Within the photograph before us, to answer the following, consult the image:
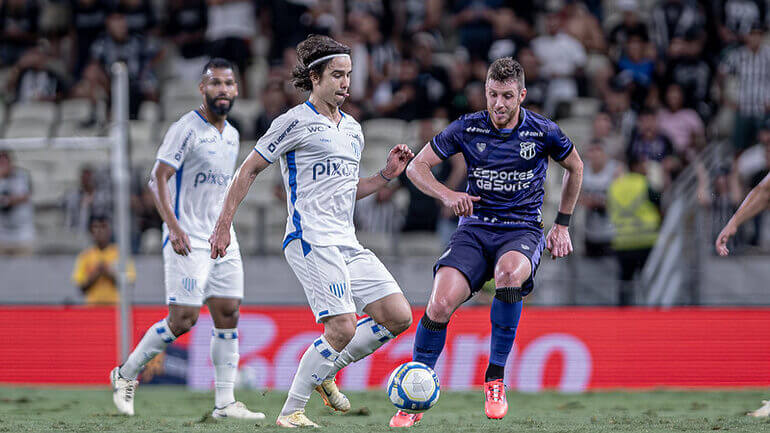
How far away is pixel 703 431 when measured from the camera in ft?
24.3

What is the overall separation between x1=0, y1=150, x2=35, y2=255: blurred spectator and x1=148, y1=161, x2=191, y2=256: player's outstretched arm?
6.43 meters

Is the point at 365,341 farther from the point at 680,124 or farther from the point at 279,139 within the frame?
the point at 680,124

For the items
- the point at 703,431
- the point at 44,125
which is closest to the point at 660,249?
the point at 703,431

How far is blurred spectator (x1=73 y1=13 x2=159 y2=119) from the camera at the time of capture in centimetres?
1689

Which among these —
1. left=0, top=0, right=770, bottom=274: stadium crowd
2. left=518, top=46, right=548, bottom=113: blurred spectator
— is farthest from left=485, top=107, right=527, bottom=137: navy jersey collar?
left=518, top=46, right=548, bottom=113: blurred spectator

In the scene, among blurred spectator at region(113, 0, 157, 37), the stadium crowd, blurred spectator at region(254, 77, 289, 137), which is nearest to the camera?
the stadium crowd

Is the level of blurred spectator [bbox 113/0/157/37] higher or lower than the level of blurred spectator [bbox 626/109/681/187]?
higher

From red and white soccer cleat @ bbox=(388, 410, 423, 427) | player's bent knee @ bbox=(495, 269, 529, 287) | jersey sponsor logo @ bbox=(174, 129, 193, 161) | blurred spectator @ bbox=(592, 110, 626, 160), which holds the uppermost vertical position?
blurred spectator @ bbox=(592, 110, 626, 160)

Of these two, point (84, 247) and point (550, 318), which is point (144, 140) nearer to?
point (84, 247)

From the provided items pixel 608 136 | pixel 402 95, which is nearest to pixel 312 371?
pixel 608 136

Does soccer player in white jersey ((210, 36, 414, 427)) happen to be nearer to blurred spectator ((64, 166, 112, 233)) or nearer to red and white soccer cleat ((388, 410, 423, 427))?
red and white soccer cleat ((388, 410, 423, 427))

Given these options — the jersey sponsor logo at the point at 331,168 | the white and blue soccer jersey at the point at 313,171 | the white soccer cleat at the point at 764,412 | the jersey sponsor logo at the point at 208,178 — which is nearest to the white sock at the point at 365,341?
the white and blue soccer jersey at the point at 313,171

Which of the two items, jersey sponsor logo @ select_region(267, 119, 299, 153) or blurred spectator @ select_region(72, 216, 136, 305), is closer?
jersey sponsor logo @ select_region(267, 119, 299, 153)

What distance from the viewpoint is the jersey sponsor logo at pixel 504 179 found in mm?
7844
